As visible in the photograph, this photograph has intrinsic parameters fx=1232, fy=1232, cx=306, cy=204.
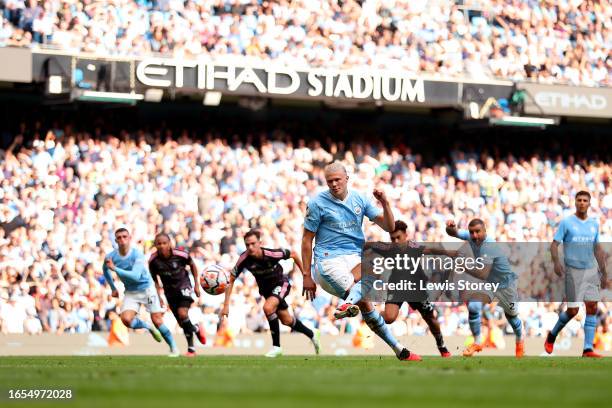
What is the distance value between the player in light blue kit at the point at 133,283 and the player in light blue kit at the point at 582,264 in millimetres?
6304

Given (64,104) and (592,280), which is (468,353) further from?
(64,104)

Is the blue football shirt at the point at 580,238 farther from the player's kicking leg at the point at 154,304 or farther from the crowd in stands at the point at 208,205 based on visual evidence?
the crowd in stands at the point at 208,205

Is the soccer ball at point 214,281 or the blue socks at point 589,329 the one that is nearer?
the blue socks at point 589,329

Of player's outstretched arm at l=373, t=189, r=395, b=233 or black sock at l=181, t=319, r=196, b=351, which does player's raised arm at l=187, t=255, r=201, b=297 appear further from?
player's outstretched arm at l=373, t=189, r=395, b=233

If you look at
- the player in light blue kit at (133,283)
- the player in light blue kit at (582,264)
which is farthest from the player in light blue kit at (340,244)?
the player in light blue kit at (133,283)

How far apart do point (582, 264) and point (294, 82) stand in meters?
12.8

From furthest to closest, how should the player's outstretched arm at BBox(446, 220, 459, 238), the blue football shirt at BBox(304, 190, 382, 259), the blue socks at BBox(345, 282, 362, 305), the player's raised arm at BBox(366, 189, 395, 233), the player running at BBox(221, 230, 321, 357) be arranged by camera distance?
1. the player running at BBox(221, 230, 321, 357)
2. the player's outstretched arm at BBox(446, 220, 459, 238)
3. the blue football shirt at BBox(304, 190, 382, 259)
4. the blue socks at BBox(345, 282, 362, 305)
5. the player's raised arm at BBox(366, 189, 395, 233)

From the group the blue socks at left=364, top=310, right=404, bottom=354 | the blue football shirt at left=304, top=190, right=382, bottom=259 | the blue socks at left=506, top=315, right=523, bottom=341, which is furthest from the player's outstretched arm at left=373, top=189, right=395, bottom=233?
the blue socks at left=506, top=315, right=523, bottom=341

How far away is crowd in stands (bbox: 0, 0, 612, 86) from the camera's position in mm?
28156

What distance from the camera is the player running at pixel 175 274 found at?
19797 mm

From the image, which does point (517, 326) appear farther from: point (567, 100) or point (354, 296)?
point (567, 100)

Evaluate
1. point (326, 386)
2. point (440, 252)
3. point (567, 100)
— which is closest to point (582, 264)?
point (440, 252)

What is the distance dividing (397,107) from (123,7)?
8.26m

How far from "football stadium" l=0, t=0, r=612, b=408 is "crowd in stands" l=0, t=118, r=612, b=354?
0.17 feet
